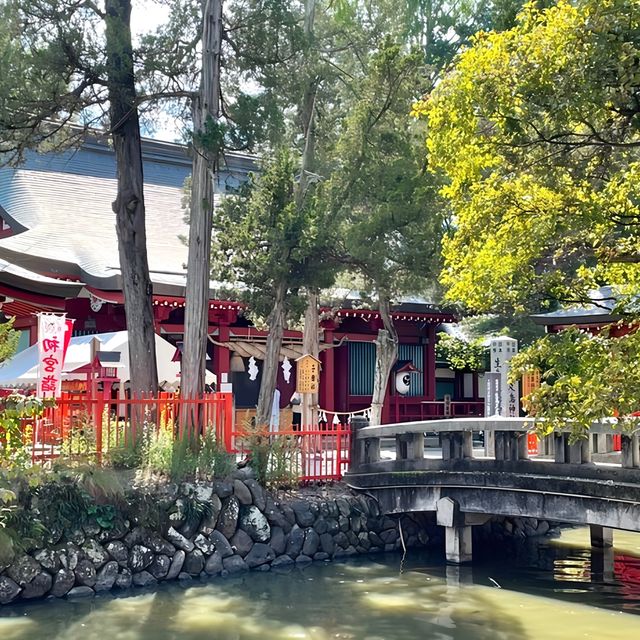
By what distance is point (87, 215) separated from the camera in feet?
70.1

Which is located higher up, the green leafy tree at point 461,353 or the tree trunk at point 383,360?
the green leafy tree at point 461,353

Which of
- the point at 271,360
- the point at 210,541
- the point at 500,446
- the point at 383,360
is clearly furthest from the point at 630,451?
the point at 383,360

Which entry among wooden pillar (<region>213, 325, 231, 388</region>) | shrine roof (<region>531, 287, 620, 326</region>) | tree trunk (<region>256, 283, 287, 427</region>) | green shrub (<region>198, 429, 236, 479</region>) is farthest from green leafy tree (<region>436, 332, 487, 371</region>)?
green shrub (<region>198, 429, 236, 479</region>)

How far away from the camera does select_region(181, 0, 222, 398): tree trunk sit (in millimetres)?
13578

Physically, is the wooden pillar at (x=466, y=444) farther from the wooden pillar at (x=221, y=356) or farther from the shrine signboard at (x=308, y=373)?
the wooden pillar at (x=221, y=356)

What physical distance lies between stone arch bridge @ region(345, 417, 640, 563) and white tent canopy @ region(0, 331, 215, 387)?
3811 mm

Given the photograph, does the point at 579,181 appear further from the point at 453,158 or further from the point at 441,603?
the point at 441,603

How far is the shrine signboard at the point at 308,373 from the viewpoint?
1590cm

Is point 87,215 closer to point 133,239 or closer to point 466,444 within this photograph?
point 133,239

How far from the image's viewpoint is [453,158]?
7773mm

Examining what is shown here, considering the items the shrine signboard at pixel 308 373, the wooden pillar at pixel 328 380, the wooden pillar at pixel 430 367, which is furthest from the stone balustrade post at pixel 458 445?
the wooden pillar at pixel 430 367

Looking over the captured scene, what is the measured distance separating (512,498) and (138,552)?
514cm

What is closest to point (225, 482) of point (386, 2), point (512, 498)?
point (512, 498)

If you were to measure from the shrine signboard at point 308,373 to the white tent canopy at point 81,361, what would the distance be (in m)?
1.69
